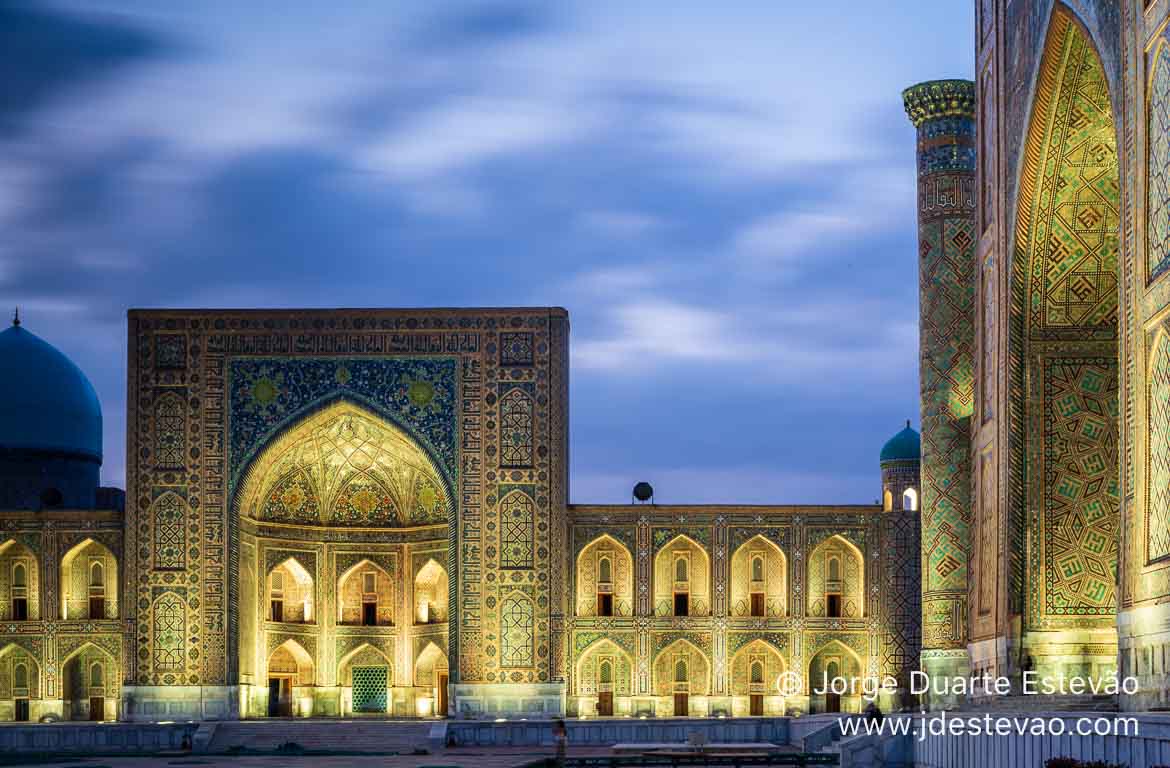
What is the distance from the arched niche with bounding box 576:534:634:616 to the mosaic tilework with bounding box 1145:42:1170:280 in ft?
53.5

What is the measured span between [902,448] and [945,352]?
351 inches

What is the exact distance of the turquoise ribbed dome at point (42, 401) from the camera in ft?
101

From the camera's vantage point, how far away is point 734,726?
23.0 meters

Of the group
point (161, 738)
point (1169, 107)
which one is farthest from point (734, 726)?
point (1169, 107)

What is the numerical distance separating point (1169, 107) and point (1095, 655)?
5.80 meters

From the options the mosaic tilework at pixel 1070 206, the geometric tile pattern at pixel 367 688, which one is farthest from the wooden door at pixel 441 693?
the mosaic tilework at pixel 1070 206

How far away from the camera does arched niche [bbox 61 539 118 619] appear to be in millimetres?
27312

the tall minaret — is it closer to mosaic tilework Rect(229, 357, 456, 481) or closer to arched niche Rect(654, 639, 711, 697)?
arched niche Rect(654, 639, 711, 697)

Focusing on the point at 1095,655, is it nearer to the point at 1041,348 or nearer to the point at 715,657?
the point at 1041,348

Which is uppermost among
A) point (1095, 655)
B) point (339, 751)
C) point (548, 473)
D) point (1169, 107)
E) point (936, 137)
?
point (936, 137)

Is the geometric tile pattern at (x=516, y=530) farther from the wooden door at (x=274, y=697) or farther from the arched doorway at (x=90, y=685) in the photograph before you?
the arched doorway at (x=90, y=685)

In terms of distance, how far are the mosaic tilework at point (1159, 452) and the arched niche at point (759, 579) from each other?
15738 mm

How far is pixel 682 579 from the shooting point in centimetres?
2789

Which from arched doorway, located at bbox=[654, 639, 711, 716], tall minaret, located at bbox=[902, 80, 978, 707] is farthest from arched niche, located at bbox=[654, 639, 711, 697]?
tall minaret, located at bbox=[902, 80, 978, 707]
